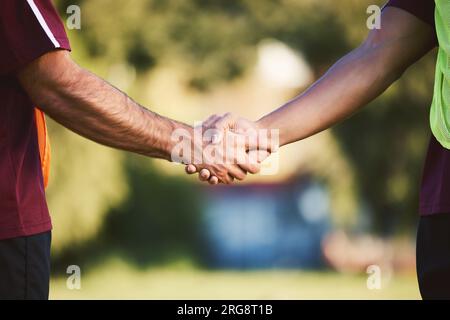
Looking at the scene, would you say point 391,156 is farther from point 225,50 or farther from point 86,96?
point 86,96

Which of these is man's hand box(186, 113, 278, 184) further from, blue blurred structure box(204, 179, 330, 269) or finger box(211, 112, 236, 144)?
blue blurred structure box(204, 179, 330, 269)

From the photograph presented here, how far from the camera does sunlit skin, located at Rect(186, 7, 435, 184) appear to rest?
2.98 m

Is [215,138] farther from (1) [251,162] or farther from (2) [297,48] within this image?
(2) [297,48]

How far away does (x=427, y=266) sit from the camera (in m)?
2.62

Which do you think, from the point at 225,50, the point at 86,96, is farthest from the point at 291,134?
the point at 225,50

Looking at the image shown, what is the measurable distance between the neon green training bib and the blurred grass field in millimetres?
8016

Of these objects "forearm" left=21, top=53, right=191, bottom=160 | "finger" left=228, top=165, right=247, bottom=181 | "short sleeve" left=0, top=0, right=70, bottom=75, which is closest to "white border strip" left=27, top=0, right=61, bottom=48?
"short sleeve" left=0, top=0, right=70, bottom=75

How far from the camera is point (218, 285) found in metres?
12.1

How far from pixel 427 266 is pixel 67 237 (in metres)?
9.34

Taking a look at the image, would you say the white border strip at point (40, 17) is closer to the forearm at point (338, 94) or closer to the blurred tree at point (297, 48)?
the forearm at point (338, 94)

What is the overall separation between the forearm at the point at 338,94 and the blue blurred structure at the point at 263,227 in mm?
9352

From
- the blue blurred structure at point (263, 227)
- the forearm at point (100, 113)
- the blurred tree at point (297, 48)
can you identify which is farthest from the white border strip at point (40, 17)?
the blue blurred structure at point (263, 227)
